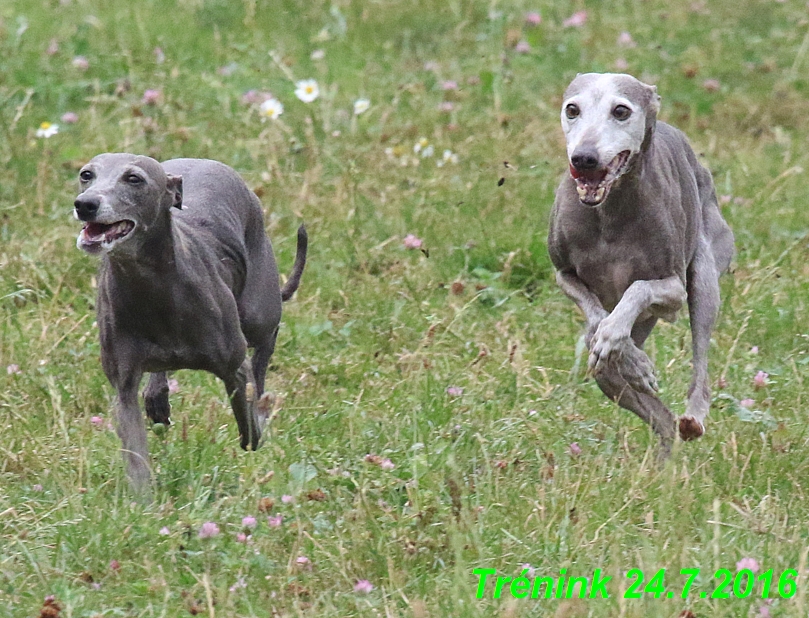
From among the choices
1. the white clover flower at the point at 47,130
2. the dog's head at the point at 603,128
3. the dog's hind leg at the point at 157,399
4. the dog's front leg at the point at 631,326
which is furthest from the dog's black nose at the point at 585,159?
the white clover flower at the point at 47,130

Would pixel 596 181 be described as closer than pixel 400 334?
Yes

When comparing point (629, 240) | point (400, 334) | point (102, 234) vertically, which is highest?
point (102, 234)

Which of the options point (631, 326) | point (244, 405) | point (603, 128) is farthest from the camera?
point (244, 405)

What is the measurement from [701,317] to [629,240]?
0.53 meters

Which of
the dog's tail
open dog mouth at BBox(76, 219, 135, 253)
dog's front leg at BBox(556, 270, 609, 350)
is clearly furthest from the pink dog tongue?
the dog's tail

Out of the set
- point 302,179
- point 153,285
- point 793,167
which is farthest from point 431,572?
point 793,167

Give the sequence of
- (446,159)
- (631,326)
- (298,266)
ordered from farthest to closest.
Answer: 1. (446,159)
2. (298,266)
3. (631,326)

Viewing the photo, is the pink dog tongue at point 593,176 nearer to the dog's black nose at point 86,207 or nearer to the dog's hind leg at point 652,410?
the dog's hind leg at point 652,410

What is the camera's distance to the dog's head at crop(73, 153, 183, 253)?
411 cm

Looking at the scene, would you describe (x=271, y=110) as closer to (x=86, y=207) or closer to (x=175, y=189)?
(x=175, y=189)

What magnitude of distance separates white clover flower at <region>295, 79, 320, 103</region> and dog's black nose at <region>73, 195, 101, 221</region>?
371 cm

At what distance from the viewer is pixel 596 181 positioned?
171 inches

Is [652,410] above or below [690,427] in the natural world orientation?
below

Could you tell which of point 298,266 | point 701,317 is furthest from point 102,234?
point 701,317
